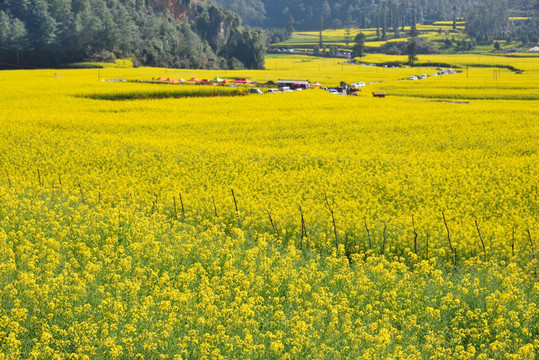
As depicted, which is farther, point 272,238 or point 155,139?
point 155,139

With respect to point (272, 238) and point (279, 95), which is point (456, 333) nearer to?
point (272, 238)

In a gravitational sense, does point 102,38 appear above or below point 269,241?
above

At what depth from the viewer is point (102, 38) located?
106625mm

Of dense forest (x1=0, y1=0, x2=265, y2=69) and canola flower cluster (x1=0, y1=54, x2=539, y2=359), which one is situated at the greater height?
dense forest (x1=0, y1=0, x2=265, y2=69)

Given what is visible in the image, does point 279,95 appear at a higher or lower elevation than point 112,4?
lower

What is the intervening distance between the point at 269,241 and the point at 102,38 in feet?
331

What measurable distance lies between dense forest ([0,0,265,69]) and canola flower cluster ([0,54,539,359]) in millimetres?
78822

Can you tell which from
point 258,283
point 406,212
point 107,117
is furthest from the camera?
point 107,117

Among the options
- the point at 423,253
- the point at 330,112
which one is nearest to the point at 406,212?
the point at 423,253

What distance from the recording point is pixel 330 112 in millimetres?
39469

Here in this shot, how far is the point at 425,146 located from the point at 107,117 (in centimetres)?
2050

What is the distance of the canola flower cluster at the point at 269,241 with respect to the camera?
361 inches

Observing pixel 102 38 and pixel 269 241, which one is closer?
pixel 269 241

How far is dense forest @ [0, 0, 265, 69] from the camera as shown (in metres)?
105
